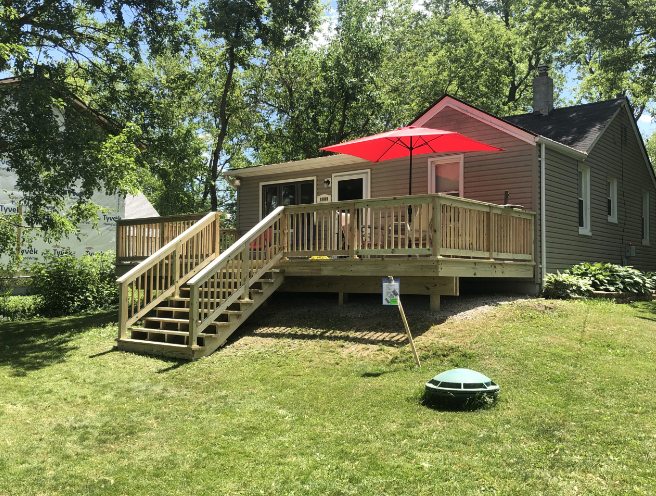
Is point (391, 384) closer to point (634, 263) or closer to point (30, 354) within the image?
point (30, 354)

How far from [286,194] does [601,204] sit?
834cm

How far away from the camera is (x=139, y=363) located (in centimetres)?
768

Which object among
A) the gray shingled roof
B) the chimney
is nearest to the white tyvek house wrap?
the gray shingled roof

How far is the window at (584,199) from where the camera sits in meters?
12.8

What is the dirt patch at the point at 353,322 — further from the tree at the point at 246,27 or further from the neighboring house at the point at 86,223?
the tree at the point at 246,27

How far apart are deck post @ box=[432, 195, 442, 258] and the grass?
1132 mm

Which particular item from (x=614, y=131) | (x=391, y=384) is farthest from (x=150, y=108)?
(x=614, y=131)

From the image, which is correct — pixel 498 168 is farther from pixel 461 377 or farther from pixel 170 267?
pixel 461 377

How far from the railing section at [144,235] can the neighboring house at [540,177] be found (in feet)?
12.8

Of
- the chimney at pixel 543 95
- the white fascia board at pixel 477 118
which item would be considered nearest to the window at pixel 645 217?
the chimney at pixel 543 95

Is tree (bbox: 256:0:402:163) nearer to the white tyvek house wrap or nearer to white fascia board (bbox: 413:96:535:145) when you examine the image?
the white tyvek house wrap

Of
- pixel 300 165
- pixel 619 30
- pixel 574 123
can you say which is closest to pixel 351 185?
pixel 300 165

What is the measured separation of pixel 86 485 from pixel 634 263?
15508 mm

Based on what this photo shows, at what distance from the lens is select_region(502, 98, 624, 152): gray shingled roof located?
12.6 meters
